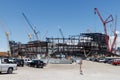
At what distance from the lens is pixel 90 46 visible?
Answer: 192375 millimetres

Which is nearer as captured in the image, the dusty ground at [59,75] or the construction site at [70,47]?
the dusty ground at [59,75]

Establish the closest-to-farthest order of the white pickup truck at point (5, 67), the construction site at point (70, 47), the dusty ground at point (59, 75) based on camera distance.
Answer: the dusty ground at point (59, 75) < the white pickup truck at point (5, 67) < the construction site at point (70, 47)

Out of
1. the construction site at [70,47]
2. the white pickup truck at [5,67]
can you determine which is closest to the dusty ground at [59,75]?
the white pickup truck at [5,67]

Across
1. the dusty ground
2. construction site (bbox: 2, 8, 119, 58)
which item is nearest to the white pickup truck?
the dusty ground

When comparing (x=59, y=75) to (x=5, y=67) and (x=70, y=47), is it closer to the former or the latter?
(x=5, y=67)

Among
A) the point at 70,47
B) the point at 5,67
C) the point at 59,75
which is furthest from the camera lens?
the point at 70,47

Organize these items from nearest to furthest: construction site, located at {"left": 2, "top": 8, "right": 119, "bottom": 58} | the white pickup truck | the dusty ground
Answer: the dusty ground → the white pickup truck → construction site, located at {"left": 2, "top": 8, "right": 119, "bottom": 58}

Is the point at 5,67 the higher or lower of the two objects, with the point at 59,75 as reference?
higher

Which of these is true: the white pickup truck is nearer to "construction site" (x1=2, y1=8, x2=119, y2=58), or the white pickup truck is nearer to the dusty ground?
the dusty ground

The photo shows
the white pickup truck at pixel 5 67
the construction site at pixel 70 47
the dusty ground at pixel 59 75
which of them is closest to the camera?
the dusty ground at pixel 59 75

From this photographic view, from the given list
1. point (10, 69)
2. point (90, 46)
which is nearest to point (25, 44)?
point (90, 46)

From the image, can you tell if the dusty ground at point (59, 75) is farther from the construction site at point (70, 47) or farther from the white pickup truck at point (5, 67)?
the construction site at point (70, 47)

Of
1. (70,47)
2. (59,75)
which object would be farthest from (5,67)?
(70,47)

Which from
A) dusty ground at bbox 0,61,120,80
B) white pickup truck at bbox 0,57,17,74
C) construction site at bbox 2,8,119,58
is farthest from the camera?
construction site at bbox 2,8,119,58
